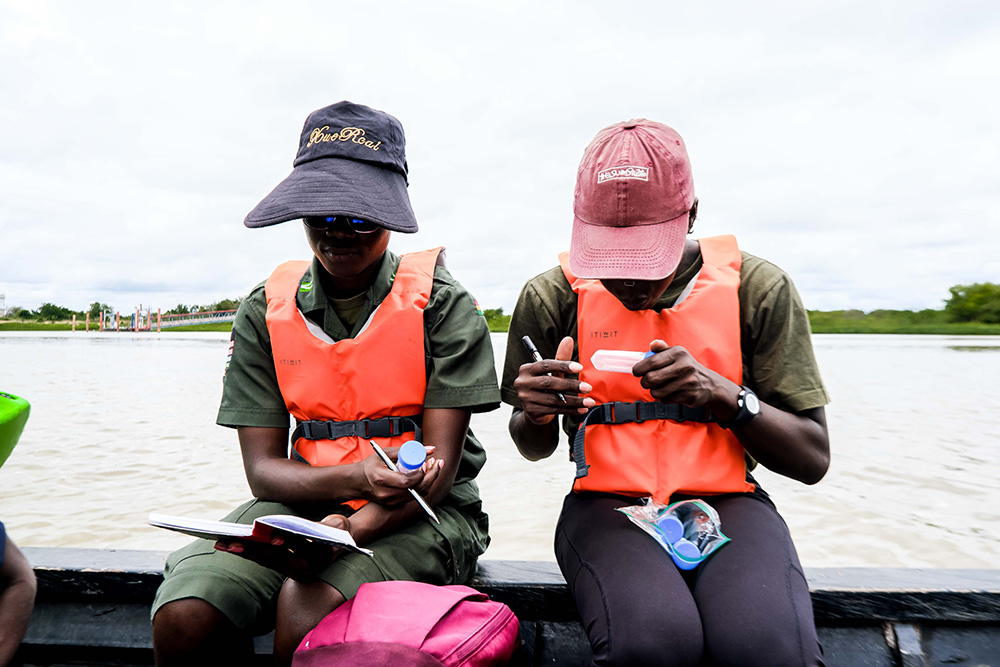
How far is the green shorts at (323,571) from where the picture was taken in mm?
1730

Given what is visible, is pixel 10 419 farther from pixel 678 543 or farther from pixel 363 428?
pixel 678 543

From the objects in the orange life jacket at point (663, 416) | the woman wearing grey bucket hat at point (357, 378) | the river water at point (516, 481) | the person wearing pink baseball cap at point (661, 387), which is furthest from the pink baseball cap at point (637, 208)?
the river water at point (516, 481)

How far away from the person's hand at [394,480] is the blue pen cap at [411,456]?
24 millimetres

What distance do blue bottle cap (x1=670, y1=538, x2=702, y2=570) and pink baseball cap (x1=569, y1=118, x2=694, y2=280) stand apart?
0.69m

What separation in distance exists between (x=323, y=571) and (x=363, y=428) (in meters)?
0.49

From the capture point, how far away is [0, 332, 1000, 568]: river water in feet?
14.5

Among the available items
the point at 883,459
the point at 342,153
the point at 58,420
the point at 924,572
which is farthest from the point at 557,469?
the point at 58,420

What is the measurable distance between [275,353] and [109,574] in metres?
0.89

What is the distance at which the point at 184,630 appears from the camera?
1661mm

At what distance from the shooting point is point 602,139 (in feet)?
6.60

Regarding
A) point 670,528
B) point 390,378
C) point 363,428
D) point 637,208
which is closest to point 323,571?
point 363,428

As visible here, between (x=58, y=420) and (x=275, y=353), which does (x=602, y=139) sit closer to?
(x=275, y=353)

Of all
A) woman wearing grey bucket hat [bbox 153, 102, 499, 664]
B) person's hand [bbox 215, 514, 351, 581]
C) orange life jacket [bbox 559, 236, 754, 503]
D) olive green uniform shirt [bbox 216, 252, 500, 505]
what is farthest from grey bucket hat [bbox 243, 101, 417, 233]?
person's hand [bbox 215, 514, 351, 581]

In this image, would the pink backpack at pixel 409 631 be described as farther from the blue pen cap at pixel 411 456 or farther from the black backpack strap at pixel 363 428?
the black backpack strap at pixel 363 428
